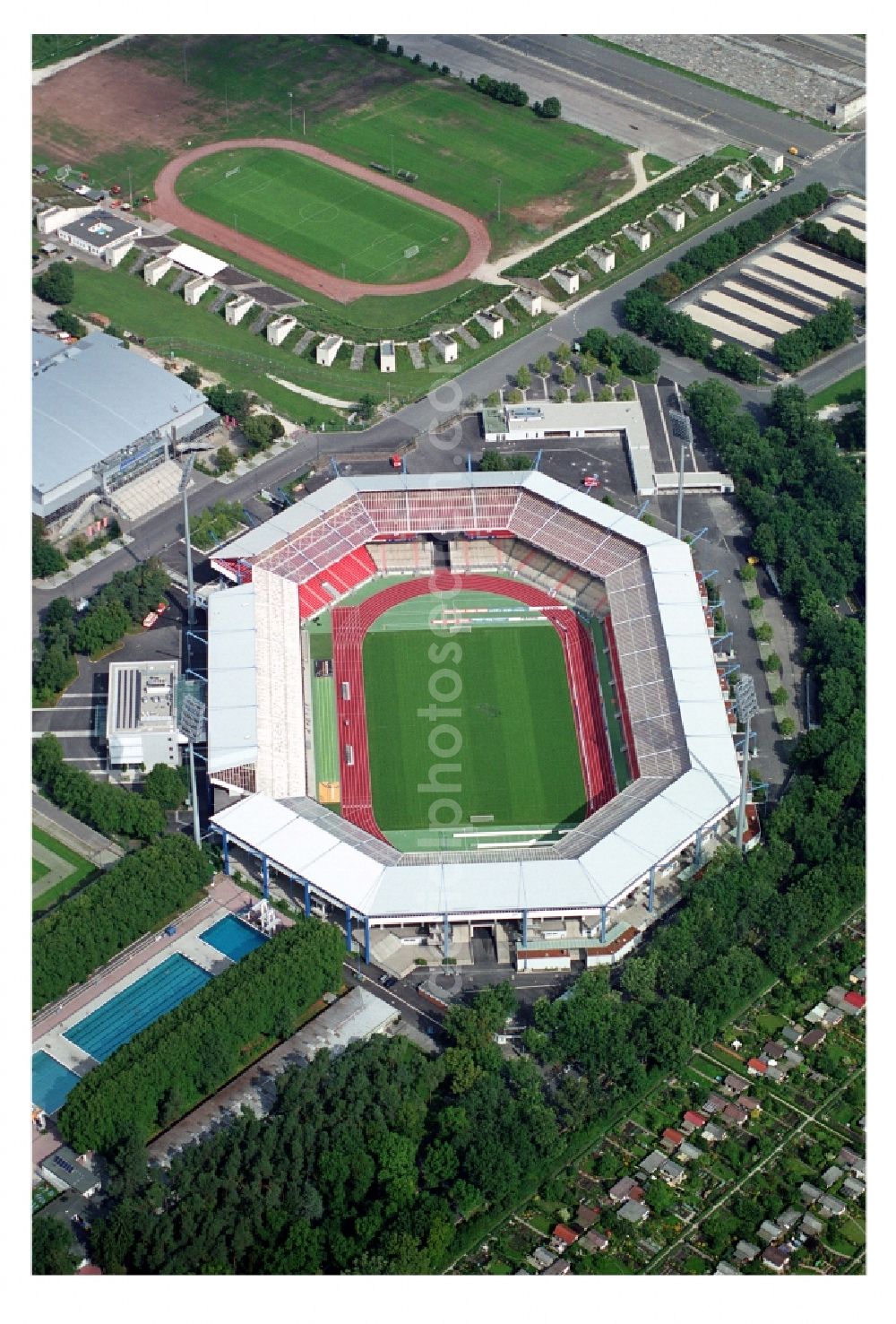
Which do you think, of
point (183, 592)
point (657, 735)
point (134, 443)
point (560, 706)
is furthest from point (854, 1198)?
point (134, 443)

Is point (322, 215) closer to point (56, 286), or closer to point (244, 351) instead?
point (244, 351)

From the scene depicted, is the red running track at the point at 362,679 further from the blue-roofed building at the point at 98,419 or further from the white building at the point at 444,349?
the white building at the point at 444,349

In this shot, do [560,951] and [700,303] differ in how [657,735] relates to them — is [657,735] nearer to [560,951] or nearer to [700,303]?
[560,951]

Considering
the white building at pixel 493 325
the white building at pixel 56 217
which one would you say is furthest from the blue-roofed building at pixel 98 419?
the white building at pixel 493 325

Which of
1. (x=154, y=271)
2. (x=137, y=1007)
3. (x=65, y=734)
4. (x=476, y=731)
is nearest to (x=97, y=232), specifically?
(x=154, y=271)

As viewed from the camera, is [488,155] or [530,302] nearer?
[530,302]
